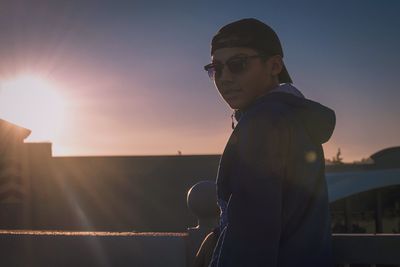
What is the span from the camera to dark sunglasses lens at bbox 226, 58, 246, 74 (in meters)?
1.93

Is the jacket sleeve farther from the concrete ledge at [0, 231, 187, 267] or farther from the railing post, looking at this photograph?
the concrete ledge at [0, 231, 187, 267]

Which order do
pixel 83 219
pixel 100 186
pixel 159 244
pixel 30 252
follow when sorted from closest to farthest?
pixel 159 244, pixel 30 252, pixel 100 186, pixel 83 219

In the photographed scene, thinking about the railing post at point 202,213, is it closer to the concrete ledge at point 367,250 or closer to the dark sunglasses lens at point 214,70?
the concrete ledge at point 367,250

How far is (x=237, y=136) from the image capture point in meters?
1.74

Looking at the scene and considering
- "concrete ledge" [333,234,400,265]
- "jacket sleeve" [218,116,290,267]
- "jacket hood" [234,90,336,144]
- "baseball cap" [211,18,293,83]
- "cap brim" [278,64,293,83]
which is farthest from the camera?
"concrete ledge" [333,234,400,265]

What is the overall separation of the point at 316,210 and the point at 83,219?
75.2 feet

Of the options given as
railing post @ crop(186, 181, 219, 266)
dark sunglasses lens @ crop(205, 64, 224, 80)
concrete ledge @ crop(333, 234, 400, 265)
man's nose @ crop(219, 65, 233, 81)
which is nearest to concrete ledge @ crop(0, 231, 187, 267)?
railing post @ crop(186, 181, 219, 266)

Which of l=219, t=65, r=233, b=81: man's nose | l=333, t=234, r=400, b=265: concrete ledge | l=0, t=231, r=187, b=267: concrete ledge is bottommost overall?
l=0, t=231, r=187, b=267: concrete ledge

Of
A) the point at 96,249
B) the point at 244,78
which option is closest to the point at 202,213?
the point at 96,249

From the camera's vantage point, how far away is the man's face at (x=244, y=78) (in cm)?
193

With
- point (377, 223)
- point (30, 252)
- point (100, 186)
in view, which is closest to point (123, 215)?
point (100, 186)

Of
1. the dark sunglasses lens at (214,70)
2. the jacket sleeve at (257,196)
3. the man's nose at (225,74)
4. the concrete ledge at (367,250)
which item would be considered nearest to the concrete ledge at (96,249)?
the concrete ledge at (367,250)

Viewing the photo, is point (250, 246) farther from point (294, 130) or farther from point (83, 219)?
point (83, 219)

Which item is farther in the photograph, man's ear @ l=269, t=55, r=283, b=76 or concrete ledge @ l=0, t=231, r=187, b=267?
concrete ledge @ l=0, t=231, r=187, b=267
